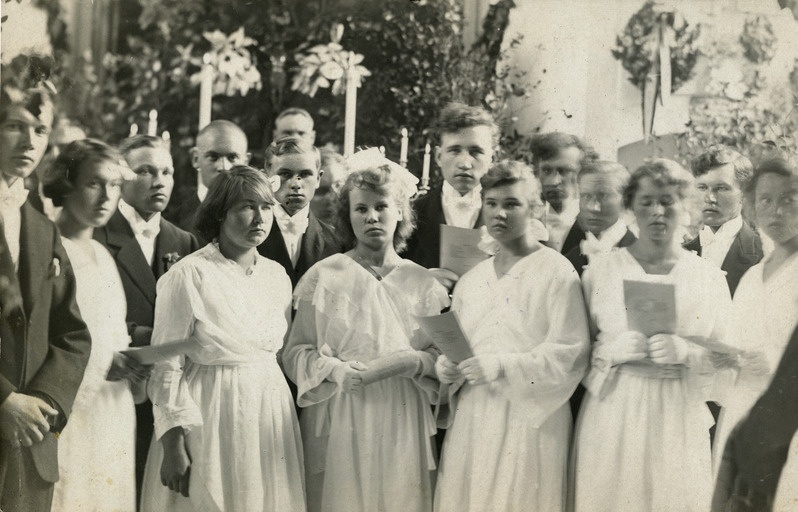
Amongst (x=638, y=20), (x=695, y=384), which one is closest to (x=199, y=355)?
Result: (x=695, y=384)

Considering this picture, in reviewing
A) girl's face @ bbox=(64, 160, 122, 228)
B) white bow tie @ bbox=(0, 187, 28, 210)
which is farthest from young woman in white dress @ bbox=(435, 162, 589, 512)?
white bow tie @ bbox=(0, 187, 28, 210)

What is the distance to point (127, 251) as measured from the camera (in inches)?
141

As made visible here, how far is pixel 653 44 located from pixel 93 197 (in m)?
2.29

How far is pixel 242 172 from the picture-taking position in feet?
11.7

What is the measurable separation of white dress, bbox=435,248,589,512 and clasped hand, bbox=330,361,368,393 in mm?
368

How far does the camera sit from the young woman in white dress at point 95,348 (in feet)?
11.7

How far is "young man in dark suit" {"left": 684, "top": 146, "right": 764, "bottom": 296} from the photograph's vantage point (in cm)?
365

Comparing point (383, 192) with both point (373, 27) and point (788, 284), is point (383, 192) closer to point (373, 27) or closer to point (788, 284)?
point (373, 27)

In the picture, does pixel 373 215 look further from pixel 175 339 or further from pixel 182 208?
pixel 175 339

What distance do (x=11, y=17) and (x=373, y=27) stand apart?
1.43 meters

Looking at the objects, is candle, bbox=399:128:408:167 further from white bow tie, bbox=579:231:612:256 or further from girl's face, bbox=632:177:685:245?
girl's face, bbox=632:177:685:245

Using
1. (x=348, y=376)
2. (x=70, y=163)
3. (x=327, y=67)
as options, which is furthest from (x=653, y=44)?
(x=70, y=163)

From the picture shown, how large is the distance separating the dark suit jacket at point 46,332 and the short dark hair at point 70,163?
0.35 ft

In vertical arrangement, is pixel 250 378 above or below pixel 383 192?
below
